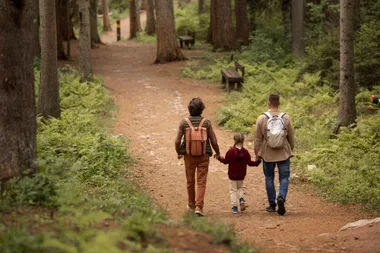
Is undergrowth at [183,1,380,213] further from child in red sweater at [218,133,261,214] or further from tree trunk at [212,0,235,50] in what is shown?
child in red sweater at [218,133,261,214]

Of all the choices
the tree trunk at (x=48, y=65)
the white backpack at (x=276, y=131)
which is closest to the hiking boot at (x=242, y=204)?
the white backpack at (x=276, y=131)

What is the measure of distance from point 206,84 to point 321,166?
1165 cm

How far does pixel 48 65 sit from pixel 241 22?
17216 millimetres

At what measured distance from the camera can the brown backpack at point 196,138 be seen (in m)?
9.48

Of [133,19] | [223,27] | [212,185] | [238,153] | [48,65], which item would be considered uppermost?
[133,19]

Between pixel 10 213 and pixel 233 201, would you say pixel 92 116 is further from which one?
pixel 10 213

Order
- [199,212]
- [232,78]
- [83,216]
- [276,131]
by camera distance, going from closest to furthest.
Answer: [83,216], [199,212], [276,131], [232,78]

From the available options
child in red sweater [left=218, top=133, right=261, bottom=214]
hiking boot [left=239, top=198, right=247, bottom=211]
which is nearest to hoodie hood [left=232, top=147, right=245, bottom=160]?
child in red sweater [left=218, top=133, right=261, bottom=214]

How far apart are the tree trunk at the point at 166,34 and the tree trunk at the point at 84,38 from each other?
6.43m

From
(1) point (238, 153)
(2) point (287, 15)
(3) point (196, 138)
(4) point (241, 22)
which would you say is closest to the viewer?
(3) point (196, 138)

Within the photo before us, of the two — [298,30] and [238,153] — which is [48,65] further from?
[298,30]

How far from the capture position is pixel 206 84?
80.3 ft

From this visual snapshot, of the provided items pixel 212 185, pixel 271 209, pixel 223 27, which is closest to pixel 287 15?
pixel 223 27

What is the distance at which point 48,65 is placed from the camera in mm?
16422
